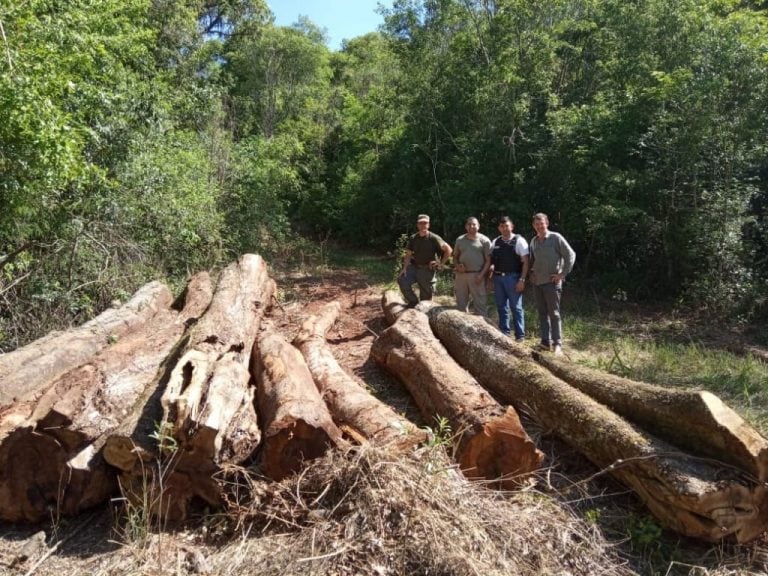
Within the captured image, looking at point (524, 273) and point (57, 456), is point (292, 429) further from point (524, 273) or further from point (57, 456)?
point (524, 273)

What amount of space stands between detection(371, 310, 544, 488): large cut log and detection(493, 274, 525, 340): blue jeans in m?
2.13

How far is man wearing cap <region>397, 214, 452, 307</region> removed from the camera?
8430mm

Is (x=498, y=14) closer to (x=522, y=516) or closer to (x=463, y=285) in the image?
(x=463, y=285)

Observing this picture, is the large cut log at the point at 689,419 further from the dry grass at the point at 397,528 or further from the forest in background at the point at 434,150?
the forest in background at the point at 434,150

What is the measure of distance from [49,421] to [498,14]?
15.1 m

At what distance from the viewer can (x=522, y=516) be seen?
11.9ft

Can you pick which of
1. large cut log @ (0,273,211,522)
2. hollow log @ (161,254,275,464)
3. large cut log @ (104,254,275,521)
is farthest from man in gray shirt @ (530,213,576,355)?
large cut log @ (0,273,211,522)

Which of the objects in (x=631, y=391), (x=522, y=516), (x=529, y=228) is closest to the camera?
(x=522, y=516)

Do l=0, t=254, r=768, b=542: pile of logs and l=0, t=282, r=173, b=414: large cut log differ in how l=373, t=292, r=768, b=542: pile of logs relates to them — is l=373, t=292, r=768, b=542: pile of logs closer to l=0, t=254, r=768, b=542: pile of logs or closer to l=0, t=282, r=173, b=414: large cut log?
l=0, t=254, r=768, b=542: pile of logs

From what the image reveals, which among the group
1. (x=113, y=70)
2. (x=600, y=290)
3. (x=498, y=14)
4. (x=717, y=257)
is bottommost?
(x=600, y=290)

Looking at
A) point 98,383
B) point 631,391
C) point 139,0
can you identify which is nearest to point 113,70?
point 139,0

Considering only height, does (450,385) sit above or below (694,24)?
below

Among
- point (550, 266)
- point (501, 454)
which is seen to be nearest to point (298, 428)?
point (501, 454)

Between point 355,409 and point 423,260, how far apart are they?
4334 mm
